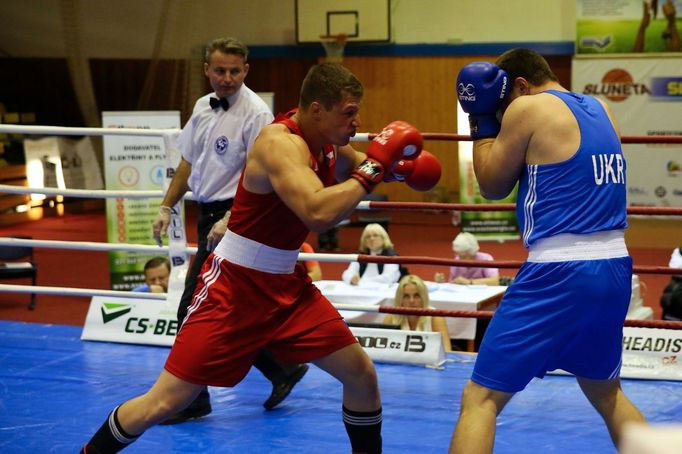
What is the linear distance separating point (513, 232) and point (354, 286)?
20.0ft

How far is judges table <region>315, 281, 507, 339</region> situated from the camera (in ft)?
21.1

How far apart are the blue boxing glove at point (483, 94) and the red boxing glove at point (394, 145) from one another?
19 cm

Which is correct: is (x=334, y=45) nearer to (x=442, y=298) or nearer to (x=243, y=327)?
(x=442, y=298)

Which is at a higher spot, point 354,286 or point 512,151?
point 512,151

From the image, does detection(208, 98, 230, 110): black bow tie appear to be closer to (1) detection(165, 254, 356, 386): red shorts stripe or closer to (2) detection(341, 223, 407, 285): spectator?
(1) detection(165, 254, 356, 386): red shorts stripe

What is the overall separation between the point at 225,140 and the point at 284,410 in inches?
49.7

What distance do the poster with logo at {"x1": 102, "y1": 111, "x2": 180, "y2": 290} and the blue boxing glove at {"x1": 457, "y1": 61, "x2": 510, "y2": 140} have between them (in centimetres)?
539

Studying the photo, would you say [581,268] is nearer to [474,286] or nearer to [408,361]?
[408,361]

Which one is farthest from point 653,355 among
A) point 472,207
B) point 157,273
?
point 157,273

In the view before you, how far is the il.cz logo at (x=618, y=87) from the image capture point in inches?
496

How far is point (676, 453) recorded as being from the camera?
92cm

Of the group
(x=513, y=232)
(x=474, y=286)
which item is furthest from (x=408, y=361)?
(x=513, y=232)

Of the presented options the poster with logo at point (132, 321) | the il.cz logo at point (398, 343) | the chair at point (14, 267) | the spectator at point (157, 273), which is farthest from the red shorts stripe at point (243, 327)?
the chair at point (14, 267)

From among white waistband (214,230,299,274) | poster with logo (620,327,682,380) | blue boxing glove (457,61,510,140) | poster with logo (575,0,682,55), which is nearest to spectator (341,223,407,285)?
poster with logo (620,327,682,380)
